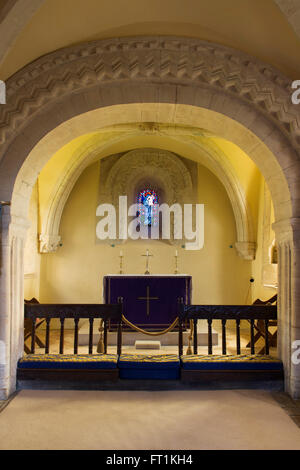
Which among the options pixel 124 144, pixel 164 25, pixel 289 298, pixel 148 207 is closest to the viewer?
pixel 164 25

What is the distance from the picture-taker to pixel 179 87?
15.6 ft

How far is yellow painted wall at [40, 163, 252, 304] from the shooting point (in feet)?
33.1

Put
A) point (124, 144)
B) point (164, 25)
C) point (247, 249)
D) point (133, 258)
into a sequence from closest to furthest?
point (164, 25) < point (247, 249) < point (124, 144) < point (133, 258)

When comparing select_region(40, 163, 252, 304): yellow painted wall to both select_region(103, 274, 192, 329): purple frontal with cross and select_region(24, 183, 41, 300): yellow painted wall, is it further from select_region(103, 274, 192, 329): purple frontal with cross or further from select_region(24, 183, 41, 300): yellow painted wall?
select_region(103, 274, 192, 329): purple frontal with cross

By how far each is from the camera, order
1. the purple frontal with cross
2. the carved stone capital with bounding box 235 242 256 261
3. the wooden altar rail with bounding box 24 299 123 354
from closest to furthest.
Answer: the wooden altar rail with bounding box 24 299 123 354, the purple frontal with cross, the carved stone capital with bounding box 235 242 256 261

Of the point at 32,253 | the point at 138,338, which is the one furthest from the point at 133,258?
the point at 138,338

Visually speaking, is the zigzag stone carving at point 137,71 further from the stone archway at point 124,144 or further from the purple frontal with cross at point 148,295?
the purple frontal with cross at point 148,295

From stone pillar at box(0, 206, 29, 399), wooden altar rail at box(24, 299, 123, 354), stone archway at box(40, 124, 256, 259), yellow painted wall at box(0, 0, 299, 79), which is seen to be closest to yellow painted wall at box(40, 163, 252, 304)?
stone archway at box(40, 124, 256, 259)

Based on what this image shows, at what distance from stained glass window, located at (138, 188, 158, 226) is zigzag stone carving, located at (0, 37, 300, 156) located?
5.97 m

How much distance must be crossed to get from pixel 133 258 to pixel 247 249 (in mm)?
3099

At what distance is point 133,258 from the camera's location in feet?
33.7

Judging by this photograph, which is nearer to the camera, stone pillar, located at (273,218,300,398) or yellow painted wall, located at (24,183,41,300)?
stone pillar, located at (273,218,300,398)

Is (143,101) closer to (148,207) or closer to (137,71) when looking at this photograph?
(137,71)

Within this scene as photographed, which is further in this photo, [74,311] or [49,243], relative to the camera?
[49,243]
